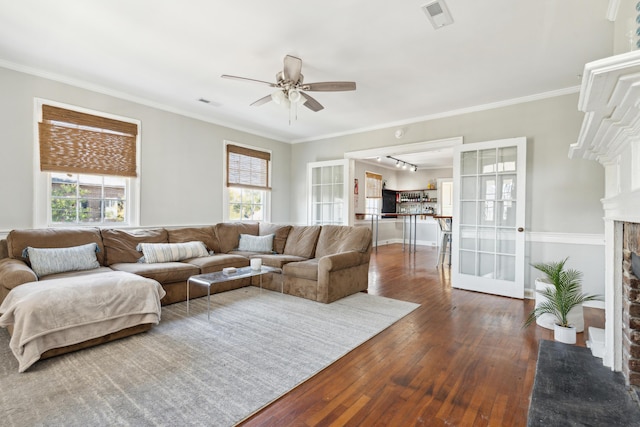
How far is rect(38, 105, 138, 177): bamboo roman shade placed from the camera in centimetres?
347

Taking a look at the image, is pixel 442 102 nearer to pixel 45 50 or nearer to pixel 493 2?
pixel 493 2

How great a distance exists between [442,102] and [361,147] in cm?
173

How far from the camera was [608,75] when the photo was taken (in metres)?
1.03

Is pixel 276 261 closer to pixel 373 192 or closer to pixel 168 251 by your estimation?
pixel 168 251

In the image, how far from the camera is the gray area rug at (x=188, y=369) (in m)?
1.60

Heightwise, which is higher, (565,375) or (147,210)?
(147,210)

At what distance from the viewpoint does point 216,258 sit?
13.1 feet

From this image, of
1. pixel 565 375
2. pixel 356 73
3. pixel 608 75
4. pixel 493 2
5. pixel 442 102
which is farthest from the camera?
pixel 442 102

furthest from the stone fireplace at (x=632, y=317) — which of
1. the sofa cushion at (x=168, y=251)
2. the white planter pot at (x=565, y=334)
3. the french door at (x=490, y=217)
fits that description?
the sofa cushion at (x=168, y=251)

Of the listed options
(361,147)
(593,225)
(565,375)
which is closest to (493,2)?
(565,375)

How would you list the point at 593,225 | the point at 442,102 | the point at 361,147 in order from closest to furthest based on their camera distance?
the point at 593,225 < the point at 442,102 < the point at 361,147

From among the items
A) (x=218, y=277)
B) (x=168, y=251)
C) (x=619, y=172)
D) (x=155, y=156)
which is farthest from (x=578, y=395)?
(x=155, y=156)

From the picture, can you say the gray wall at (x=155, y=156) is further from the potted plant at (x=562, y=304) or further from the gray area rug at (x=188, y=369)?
the potted plant at (x=562, y=304)

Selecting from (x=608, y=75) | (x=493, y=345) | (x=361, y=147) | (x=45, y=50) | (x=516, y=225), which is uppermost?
(x=45, y=50)
